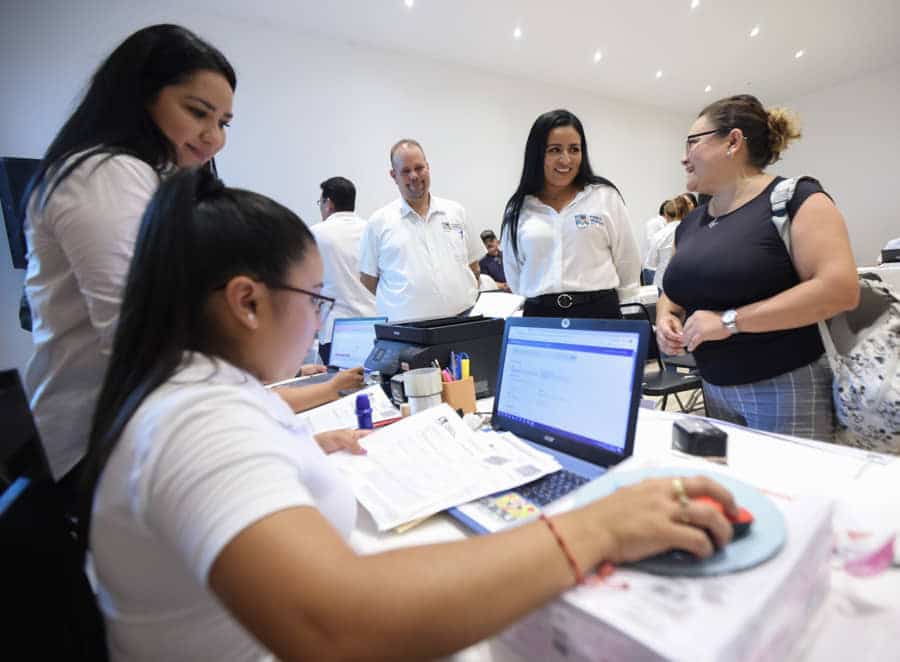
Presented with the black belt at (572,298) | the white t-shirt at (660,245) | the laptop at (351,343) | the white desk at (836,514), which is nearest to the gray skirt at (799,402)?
the white desk at (836,514)

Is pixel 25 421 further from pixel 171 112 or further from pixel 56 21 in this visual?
pixel 56 21

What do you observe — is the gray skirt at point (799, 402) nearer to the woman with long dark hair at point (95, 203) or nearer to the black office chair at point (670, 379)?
the black office chair at point (670, 379)

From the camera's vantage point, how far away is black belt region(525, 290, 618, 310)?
193 cm

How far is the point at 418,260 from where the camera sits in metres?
2.46

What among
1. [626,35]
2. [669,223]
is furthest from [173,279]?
[626,35]

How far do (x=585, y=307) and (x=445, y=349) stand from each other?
0.86 meters

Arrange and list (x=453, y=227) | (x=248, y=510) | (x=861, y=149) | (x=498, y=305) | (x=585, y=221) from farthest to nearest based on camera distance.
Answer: (x=861, y=149)
(x=453, y=227)
(x=585, y=221)
(x=498, y=305)
(x=248, y=510)

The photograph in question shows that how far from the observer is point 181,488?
39 centimetres

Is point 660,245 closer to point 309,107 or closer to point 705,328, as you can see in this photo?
point 309,107

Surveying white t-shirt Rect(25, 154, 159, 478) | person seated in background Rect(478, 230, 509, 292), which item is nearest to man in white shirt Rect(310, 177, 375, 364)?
white t-shirt Rect(25, 154, 159, 478)

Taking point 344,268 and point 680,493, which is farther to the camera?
point 344,268

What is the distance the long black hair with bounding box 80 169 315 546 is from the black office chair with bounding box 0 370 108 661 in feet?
0.18

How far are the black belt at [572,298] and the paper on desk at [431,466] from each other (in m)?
1.09

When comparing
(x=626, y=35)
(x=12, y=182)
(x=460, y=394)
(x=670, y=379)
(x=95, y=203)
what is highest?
(x=626, y=35)
